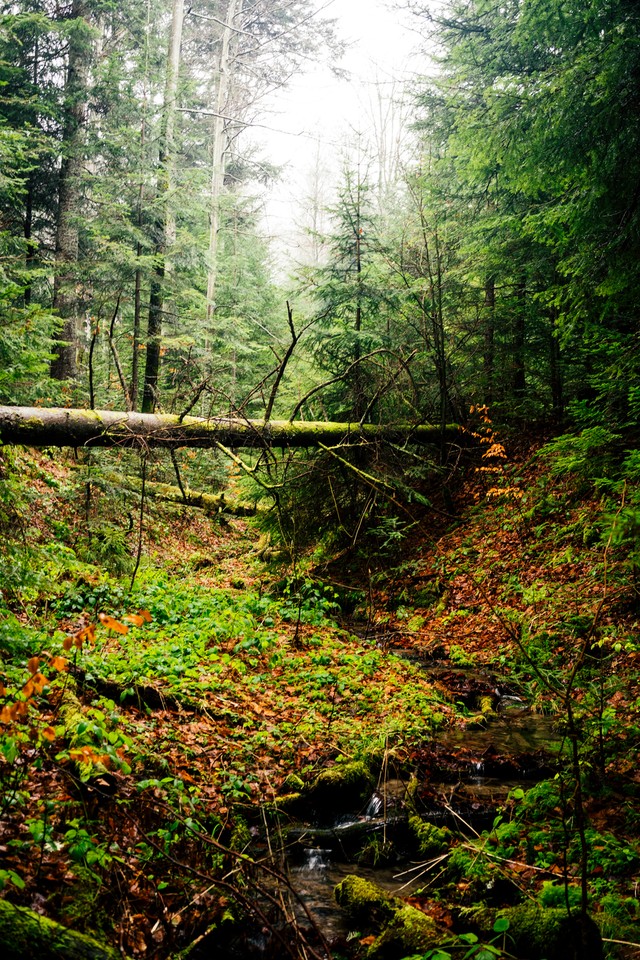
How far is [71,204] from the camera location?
48.3 feet

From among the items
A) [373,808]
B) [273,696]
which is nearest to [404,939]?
[373,808]

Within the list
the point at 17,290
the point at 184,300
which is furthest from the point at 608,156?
the point at 184,300

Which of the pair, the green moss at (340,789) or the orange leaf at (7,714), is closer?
the orange leaf at (7,714)

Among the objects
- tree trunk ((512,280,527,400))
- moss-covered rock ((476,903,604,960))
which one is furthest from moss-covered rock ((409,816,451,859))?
tree trunk ((512,280,527,400))

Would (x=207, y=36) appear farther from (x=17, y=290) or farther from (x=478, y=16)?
(x=17, y=290)

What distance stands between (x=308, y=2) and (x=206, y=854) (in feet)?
96.1

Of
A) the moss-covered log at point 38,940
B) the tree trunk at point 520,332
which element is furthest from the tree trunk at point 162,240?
the moss-covered log at point 38,940

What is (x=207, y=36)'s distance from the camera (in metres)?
24.1

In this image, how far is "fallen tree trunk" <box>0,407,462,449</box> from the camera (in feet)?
24.9

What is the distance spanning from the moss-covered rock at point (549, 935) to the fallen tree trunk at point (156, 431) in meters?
5.93

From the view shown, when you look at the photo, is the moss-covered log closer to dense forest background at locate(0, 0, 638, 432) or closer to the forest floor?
the forest floor

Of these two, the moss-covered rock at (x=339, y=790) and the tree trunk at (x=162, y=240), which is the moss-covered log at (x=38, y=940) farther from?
the tree trunk at (x=162, y=240)

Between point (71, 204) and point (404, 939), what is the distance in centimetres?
1697

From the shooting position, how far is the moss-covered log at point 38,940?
7.36ft
